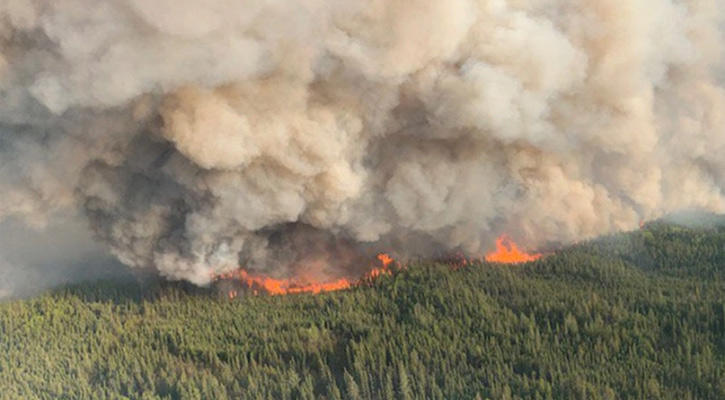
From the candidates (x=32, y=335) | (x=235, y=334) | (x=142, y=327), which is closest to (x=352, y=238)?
(x=235, y=334)

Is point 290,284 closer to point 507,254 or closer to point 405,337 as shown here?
point 405,337

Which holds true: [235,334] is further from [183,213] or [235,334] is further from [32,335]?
[32,335]

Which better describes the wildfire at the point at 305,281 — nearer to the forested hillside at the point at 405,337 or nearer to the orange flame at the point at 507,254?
the orange flame at the point at 507,254

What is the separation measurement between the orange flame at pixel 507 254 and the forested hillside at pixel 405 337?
170 cm

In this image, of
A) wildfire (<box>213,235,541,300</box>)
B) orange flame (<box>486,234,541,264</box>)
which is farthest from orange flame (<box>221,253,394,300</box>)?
orange flame (<box>486,234,541,264</box>)

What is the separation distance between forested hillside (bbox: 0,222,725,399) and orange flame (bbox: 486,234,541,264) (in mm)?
1699

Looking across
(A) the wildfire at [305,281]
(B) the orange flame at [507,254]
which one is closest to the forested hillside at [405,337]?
(A) the wildfire at [305,281]

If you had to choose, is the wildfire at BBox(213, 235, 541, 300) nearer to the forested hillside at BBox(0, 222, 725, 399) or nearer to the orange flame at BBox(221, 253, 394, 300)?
the orange flame at BBox(221, 253, 394, 300)

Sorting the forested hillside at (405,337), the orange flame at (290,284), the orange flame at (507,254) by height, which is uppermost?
the orange flame at (507,254)

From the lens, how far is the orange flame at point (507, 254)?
6700 cm

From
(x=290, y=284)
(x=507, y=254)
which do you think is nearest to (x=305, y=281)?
(x=290, y=284)

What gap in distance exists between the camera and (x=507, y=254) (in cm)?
6819

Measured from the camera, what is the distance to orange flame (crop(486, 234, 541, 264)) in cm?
6700

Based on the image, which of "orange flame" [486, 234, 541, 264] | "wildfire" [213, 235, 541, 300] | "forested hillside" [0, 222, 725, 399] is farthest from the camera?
"orange flame" [486, 234, 541, 264]
